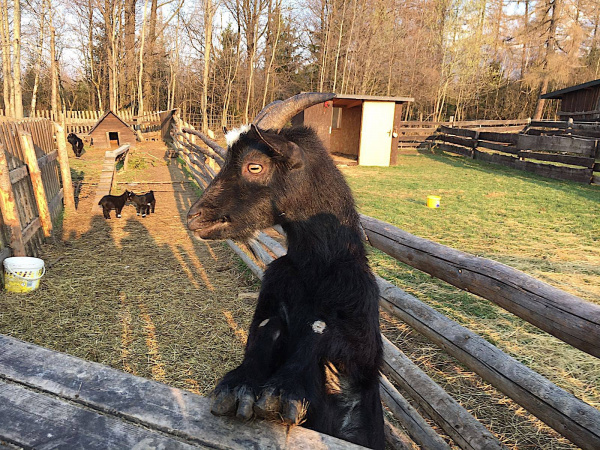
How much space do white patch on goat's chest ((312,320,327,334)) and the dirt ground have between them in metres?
2.03

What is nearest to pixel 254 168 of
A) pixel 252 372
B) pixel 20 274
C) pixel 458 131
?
pixel 252 372

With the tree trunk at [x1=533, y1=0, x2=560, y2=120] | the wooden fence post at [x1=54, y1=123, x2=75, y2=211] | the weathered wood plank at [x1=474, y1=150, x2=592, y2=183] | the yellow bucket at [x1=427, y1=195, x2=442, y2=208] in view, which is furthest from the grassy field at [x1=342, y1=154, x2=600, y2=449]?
the tree trunk at [x1=533, y1=0, x2=560, y2=120]

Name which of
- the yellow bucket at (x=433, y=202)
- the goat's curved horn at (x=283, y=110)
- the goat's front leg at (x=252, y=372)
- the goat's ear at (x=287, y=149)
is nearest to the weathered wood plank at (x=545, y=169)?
the yellow bucket at (x=433, y=202)

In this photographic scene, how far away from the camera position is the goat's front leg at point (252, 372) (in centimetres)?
124

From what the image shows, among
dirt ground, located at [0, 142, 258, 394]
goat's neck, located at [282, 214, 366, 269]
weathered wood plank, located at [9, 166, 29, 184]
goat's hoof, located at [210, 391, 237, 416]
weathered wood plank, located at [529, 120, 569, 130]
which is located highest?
weathered wood plank, located at [529, 120, 569, 130]

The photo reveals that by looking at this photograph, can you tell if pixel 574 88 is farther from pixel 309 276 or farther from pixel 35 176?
pixel 309 276

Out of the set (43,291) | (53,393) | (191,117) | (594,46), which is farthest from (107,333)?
(594,46)

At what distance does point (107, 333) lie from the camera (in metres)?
4.31

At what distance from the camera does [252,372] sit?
5.85 feet

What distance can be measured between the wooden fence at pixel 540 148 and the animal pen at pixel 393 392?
13681mm

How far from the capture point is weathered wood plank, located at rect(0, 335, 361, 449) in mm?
1098

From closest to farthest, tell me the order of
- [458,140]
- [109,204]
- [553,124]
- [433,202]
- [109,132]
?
[109,204] → [433,202] → [109,132] → [458,140] → [553,124]

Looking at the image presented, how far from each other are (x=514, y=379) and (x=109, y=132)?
2081cm

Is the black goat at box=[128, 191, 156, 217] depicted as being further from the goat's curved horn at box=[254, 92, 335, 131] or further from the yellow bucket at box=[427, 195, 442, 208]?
the goat's curved horn at box=[254, 92, 335, 131]
